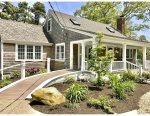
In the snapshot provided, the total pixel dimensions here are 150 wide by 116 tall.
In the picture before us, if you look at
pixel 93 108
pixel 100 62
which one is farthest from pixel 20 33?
pixel 93 108

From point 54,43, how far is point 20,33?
3521 mm

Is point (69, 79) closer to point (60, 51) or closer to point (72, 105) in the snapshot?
point (72, 105)

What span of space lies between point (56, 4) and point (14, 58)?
7.40 meters

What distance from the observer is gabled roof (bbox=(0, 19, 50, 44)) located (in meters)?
18.8

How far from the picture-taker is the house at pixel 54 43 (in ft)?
59.9

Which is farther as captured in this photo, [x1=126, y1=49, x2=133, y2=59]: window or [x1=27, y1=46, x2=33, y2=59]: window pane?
[x1=126, y1=49, x2=133, y2=59]: window

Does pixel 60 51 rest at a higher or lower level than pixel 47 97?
higher

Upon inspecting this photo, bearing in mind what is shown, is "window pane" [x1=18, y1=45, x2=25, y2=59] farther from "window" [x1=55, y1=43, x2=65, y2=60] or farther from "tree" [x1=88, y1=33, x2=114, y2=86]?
"tree" [x1=88, y1=33, x2=114, y2=86]

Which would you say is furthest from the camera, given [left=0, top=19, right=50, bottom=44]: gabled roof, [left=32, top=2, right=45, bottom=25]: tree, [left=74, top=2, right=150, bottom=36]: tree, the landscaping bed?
[left=32, top=2, right=45, bottom=25]: tree

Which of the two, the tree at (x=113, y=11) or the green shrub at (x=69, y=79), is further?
the tree at (x=113, y=11)

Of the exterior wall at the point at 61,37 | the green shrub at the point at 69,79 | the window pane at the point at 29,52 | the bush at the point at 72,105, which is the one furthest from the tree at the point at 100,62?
the window pane at the point at 29,52

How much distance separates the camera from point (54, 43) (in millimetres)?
21766

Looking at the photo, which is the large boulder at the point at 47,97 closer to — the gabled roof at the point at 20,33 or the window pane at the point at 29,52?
the gabled roof at the point at 20,33

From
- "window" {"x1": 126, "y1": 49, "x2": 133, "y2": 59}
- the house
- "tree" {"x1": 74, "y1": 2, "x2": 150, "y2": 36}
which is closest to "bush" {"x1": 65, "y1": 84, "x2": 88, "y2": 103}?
the house
